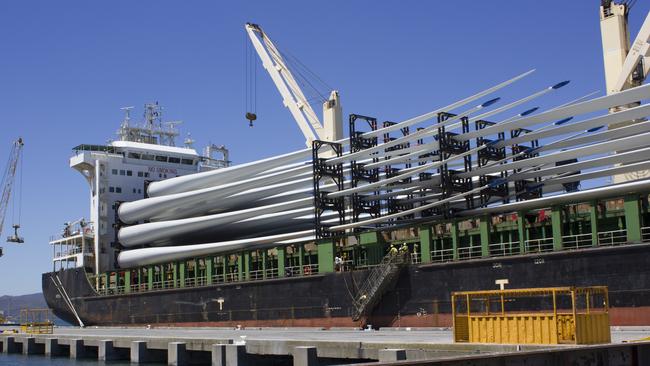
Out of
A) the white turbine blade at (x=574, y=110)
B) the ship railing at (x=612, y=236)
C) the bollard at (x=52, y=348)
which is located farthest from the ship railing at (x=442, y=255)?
the bollard at (x=52, y=348)

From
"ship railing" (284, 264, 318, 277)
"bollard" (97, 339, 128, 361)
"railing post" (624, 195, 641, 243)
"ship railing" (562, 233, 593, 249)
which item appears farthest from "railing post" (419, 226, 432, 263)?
"bollard" (97, 339, 128, 361)

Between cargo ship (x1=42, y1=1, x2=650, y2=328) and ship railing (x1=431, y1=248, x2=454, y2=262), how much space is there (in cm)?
13

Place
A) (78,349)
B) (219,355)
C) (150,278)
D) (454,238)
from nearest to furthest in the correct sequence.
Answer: (219,355) → (454,238) → (78,349) → (150,278)

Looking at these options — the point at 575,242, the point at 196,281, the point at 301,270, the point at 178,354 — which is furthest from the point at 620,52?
the point at 196,281

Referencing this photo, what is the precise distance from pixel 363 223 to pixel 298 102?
73.0ft

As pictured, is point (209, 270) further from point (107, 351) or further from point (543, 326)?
point (543, 326)

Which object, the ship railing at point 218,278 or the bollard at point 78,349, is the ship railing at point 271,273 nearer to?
the ship railing at point 218,278

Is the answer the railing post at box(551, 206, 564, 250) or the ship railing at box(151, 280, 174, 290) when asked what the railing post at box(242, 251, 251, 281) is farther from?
the railing post at box(551, 206, 564, 250)

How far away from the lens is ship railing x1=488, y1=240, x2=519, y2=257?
3569cm

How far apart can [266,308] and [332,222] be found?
965 centimetres

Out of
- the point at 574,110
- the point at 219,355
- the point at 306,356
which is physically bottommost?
the point at 219,355

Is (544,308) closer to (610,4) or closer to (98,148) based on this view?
(610,4)

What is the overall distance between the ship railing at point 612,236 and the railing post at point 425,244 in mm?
8558

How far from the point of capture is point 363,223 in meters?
43.8
